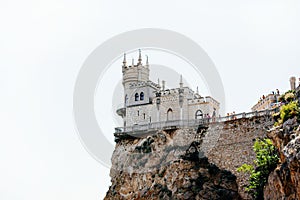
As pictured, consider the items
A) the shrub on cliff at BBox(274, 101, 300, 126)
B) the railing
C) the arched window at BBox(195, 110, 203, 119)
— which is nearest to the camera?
the shrub on cliff at BBox(274, 101, 300, 126)

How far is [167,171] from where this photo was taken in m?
52.6

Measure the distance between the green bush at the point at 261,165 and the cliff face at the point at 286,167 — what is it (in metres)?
1.55

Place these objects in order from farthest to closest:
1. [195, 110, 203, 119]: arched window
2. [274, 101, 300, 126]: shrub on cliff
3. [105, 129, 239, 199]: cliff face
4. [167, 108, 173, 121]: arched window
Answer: [167, 108, 173, 121]: arched window, [195, 110, 203, 119]: arched window, [105, 129, 239, 199]: cliff face, [274, 101, 300, 126]: shrub on cliff

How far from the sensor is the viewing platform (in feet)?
170

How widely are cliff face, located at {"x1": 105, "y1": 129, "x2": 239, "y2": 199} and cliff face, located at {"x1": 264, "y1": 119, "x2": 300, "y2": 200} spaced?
22.3 feet

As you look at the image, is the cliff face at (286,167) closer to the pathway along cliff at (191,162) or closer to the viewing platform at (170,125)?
the pathway along cliff at (191,162)

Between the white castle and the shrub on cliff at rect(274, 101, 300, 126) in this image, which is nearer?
the shrub on cliff at rect(274, 101, 300, 126)

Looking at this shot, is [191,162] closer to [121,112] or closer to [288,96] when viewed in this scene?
[288,96]

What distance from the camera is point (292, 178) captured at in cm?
3791

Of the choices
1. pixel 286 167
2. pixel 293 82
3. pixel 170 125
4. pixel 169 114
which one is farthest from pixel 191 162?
pixel 286 167

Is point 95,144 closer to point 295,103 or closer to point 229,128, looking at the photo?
point 229,128

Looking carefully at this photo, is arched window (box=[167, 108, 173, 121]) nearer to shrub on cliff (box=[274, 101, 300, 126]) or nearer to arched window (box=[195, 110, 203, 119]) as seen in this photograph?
arched window (box=[195, 110, 203, 119])

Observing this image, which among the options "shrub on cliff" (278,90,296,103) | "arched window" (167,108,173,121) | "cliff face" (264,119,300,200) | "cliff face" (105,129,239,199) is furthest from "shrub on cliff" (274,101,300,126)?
"arched window" (167,108,173,121)

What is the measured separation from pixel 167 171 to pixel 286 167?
50.0 ft
